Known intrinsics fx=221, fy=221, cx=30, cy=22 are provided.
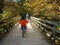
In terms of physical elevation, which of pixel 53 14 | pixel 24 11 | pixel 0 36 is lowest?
pixel 24 11

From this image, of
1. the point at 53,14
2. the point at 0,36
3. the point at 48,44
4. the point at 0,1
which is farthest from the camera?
the point at 0,1

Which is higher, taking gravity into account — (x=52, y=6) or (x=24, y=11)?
(x=52, y=6)

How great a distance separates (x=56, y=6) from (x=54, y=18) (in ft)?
8.76

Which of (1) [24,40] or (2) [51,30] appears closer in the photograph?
(1) [24,40]

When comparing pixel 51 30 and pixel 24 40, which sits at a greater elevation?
pixel 51 30

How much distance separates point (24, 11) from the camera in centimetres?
6050

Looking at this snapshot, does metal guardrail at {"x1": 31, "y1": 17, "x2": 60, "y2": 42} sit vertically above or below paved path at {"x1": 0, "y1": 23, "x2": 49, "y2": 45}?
above

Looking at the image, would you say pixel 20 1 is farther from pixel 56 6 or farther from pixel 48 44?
pixel 48 44

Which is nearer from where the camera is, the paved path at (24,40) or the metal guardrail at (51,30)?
the metal guardrail at (51,30)

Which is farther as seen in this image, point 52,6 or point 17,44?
point 52,6

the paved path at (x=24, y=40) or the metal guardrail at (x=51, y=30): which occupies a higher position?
the metal guardrail at (x=51, y=30)

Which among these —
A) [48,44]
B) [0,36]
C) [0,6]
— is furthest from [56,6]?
[0,6]

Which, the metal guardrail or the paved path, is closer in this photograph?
the metal guardrail

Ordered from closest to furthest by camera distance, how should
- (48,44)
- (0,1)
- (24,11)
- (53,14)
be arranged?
(48,44), (53,14), (0,1), (24,11)
